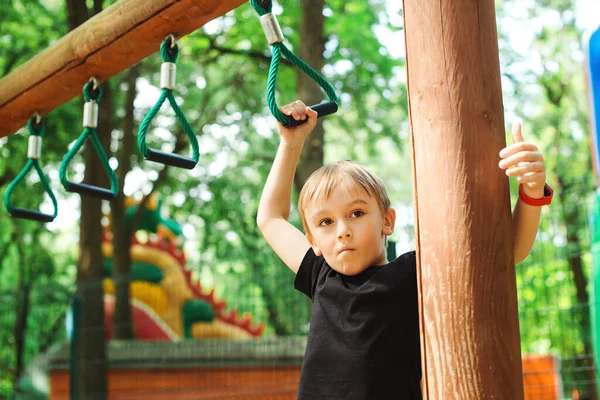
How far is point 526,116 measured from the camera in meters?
10.3

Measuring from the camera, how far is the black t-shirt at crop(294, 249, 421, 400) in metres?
1.53

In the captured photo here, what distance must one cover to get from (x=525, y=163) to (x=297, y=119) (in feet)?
2.27

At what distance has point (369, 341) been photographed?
1.55 meters

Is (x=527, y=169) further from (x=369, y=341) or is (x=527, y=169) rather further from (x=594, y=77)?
(x=594, y=77)

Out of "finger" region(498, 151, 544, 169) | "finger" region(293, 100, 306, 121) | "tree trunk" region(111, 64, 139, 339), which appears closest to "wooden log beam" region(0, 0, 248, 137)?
"finger" region(293, 100, 306, 121)

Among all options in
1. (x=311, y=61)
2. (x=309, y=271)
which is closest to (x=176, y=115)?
(x=309, y=271)

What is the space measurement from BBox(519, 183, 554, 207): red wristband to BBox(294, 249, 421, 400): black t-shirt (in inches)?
13.2

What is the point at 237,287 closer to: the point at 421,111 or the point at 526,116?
the point at 526,116

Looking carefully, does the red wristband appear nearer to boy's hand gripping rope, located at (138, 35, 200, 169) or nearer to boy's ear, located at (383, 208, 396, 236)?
boy's ear, located at (383, 208, 396, 236)

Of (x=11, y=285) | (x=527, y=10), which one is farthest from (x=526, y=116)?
(x=11, y=285)

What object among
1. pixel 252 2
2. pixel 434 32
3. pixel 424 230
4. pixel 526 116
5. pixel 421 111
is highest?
pixel 526 116

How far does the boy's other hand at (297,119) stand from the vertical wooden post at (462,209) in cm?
44

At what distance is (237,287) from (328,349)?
6565 millimetres

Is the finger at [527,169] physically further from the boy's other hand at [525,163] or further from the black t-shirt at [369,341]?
the black t-shirt at [369,341]
